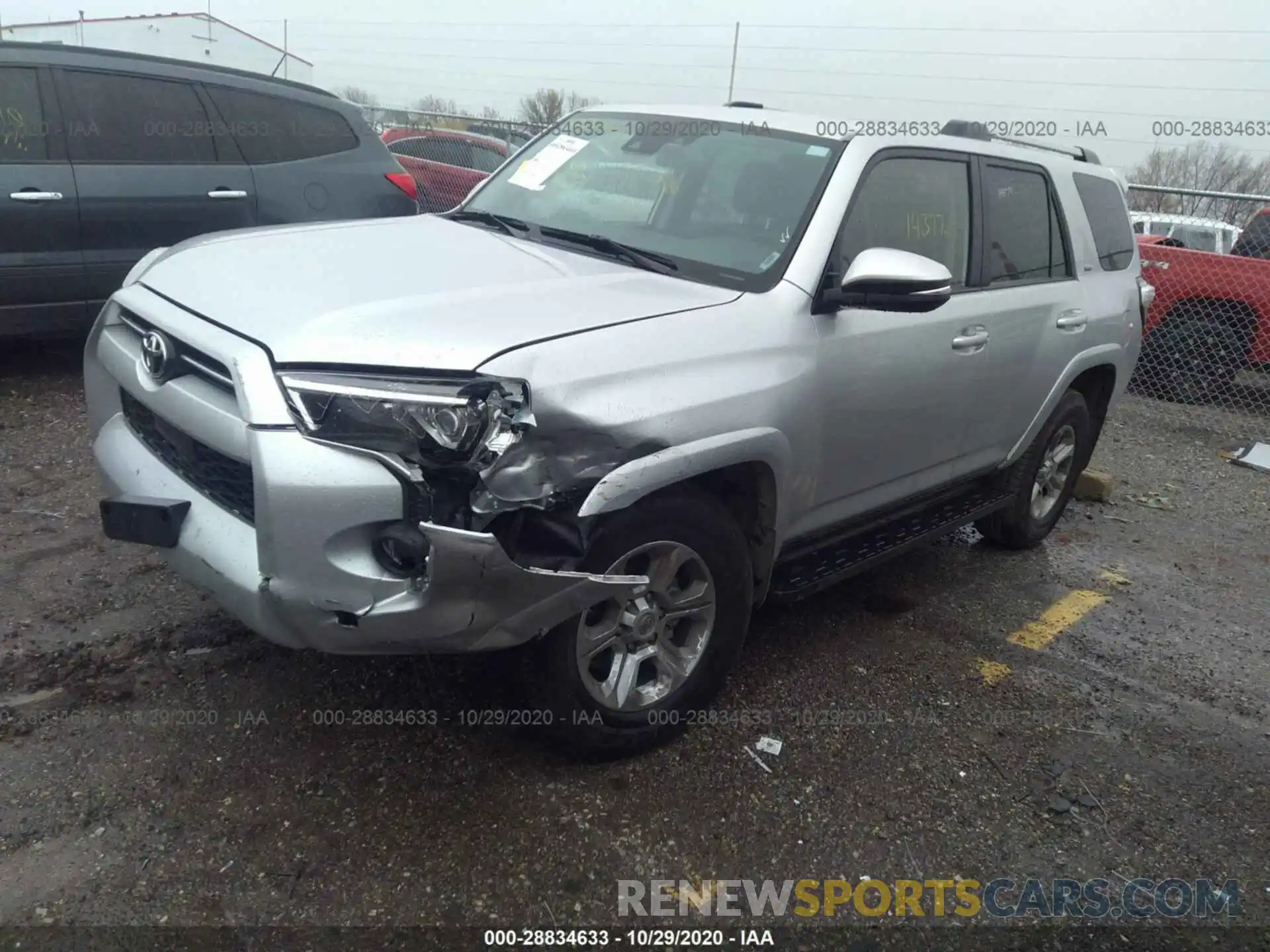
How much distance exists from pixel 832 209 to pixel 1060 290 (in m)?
1.70

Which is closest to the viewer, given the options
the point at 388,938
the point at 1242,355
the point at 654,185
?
the point at 388,938

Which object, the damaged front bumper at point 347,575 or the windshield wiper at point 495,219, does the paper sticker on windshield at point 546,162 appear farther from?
the damaged front bumper at point 347,575

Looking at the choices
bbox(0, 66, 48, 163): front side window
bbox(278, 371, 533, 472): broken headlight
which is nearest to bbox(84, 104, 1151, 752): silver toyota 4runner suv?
bbox(278, 371, 533, 472): broken headlight

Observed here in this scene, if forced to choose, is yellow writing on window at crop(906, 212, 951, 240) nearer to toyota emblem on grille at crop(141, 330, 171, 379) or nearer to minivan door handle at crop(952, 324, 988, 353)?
minivan door handle at crop(952, 324, 988, 353)

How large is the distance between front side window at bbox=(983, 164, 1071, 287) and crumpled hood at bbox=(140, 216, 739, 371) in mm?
1622

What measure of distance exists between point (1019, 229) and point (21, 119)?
5072mm

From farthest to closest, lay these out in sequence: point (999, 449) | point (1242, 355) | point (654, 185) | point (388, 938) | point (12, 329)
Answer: point (1242, 355), point (12, 329), point (999, 449), point (654, 185), point (388, 938)

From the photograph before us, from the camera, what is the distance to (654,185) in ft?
11.6

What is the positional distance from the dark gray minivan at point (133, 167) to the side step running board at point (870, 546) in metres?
4.23

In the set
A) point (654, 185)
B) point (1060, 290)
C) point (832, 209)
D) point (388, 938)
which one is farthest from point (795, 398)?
point (1060, 290)

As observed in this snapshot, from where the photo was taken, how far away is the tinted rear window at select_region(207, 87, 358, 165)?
Result: 609 centimetres

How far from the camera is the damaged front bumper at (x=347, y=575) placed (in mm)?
2195

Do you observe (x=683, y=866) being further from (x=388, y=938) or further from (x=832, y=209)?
(x=832, y=209)

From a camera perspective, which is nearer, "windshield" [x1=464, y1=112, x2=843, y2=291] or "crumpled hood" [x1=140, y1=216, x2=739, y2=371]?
"crumpled hood" [x1=140, y1=216, x2=739, y2=371]
